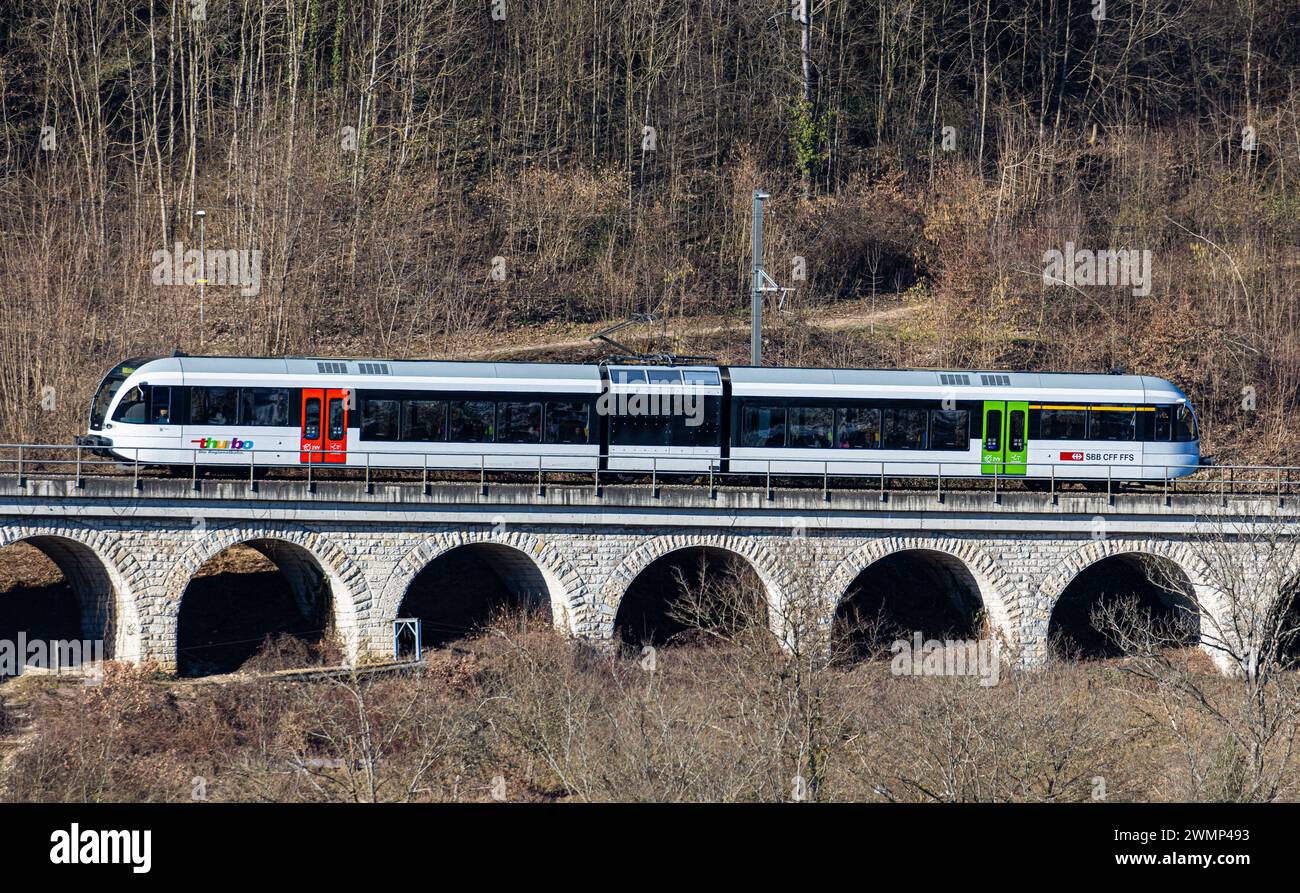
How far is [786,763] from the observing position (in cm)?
2570

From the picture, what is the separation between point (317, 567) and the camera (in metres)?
33.6

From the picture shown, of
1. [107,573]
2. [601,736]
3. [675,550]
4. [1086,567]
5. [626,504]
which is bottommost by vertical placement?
[601,736]

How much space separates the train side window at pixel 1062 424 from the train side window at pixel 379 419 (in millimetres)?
14567

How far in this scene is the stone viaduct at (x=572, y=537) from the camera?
31.0 meters

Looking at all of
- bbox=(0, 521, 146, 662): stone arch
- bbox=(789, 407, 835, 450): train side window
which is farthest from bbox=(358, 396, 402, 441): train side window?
bbox=(789, 407, 835, 450): train side window

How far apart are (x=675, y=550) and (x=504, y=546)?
3.70m

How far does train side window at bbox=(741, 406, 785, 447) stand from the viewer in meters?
34.5

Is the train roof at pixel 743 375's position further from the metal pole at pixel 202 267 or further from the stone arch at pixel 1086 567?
the metal pole at pixel 202 267

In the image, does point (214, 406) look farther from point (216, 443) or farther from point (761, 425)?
point (761, 425)

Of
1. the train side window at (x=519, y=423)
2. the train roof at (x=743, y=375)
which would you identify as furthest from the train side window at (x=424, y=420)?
the train side window at (x=519, y=423)

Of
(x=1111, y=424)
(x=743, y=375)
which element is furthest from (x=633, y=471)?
(x=1111, y=424)

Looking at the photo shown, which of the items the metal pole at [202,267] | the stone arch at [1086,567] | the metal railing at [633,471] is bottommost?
the stone arch at [1086,567]

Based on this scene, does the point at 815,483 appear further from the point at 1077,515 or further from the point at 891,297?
the point at 891,297

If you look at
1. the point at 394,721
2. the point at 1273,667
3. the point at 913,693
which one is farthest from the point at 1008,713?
the point at 394,721
